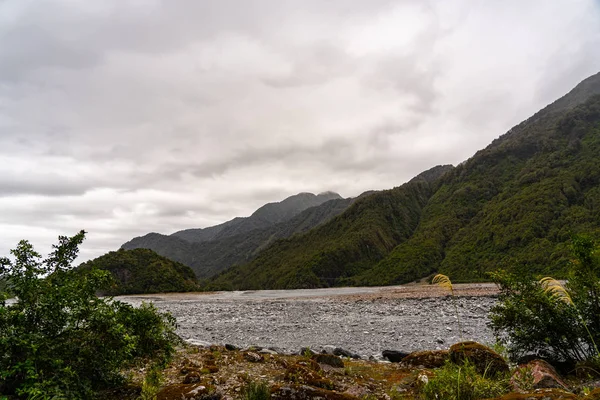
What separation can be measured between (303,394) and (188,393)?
3.04 m

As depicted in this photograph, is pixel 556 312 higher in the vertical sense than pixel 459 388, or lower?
higher

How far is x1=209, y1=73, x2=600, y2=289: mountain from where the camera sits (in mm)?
94000

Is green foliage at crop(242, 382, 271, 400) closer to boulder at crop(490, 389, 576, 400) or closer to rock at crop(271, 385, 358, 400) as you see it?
rock at crop(271, 385, 358, 400)

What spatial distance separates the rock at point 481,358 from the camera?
10055 mm

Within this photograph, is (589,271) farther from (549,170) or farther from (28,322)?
(549,170)

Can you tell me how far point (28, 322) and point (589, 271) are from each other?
52.1 feet

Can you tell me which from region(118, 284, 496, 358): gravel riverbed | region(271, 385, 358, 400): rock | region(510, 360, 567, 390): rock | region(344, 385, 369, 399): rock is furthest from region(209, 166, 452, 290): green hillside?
region(510, 360, 567, 390): rock

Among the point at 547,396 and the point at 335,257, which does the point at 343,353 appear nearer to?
the point at 547,396

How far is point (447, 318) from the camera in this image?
1091 inches

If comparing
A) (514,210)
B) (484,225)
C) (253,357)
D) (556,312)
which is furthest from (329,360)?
(484,225)

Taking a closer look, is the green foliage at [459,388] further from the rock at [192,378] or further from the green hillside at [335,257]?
the green hillside at [335,257]

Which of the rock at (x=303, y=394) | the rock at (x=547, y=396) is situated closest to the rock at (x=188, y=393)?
the rock at (x=303, y=394)

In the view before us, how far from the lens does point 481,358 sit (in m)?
10.5

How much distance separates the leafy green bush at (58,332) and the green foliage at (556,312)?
12095 millimetres
